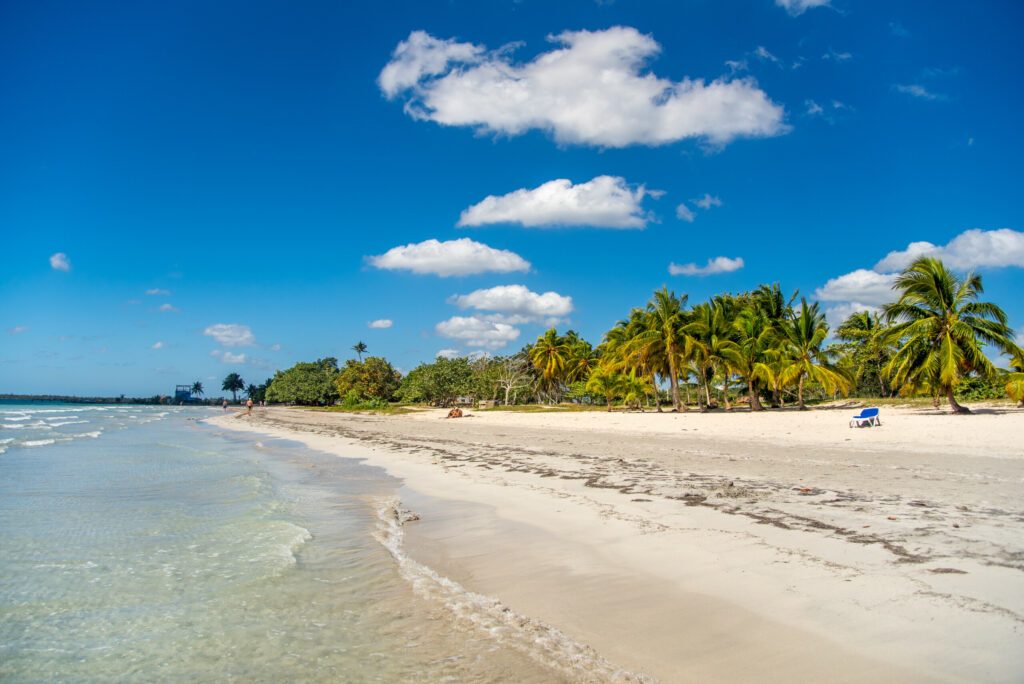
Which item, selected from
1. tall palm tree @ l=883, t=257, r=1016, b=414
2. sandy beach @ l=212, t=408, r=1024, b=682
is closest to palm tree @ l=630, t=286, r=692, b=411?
tall palm tree @ l=883, t=257, r=1016, b=414

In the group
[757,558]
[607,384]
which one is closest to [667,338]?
[607,384]

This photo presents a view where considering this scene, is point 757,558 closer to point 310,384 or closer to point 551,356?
point 551,356

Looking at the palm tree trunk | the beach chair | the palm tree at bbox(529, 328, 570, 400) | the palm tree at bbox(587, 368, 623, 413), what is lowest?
the beach chair

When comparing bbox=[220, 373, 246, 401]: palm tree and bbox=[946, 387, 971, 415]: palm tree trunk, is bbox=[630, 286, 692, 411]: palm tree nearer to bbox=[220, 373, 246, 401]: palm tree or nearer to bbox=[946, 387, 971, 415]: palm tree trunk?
bbox=[946, 387, 971, 415]: palm tree trunk

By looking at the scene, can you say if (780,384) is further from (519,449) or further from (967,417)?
(519,449)

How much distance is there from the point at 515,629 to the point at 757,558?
265cm

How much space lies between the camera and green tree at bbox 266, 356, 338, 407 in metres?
111

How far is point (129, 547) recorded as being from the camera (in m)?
7.57

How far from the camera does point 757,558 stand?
18.3 feet

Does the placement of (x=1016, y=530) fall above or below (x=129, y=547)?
above

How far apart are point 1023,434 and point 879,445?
10.6 feet

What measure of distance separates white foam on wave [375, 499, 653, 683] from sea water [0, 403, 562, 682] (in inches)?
2.3

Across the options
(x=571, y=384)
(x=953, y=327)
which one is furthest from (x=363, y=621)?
(x=571, y=384)

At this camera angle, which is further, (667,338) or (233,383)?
(233,383)
